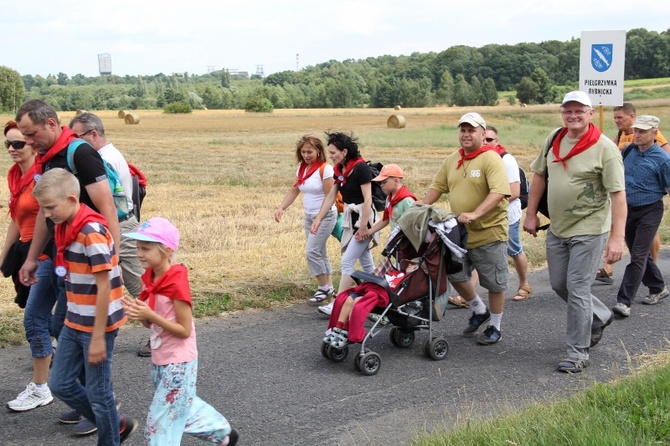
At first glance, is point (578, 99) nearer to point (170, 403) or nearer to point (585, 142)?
point (585, 142)

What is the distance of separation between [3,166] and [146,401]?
20.4m

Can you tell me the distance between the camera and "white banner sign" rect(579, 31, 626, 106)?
11008 mm

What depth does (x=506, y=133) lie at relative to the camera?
39.6 meters

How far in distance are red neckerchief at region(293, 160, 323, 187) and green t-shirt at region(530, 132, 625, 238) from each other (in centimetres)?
264

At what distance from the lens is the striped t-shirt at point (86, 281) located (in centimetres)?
448

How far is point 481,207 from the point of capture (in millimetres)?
6707

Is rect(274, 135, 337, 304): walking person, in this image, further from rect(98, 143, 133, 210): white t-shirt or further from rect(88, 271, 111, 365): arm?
rect(88, 271, 111, 365): arm

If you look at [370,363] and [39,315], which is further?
[370,363]

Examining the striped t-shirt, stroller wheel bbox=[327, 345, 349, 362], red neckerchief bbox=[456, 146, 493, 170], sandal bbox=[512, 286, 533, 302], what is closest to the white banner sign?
sandal bbox=[512, 286, 533, 302]

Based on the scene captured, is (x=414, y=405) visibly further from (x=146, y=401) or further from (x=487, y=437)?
(x=146, y=401)

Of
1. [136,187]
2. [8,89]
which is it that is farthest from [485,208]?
[8,89]

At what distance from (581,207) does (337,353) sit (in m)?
2.25

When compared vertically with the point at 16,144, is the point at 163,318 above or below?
below

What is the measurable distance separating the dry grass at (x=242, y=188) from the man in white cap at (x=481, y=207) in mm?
2235
